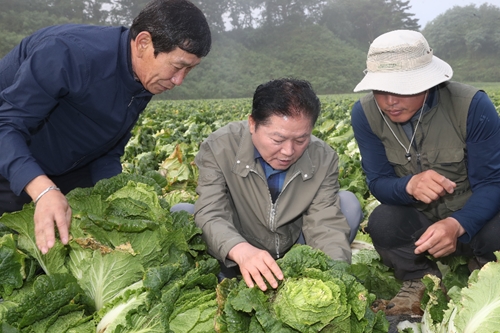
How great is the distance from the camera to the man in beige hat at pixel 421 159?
263 centimetres

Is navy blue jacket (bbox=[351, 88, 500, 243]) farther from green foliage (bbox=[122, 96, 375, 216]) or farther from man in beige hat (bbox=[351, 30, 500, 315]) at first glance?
green foliage (bbox=[122, 96, 375, 216])

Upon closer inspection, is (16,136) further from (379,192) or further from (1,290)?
(379,192)

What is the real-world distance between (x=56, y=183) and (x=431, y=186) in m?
2.39

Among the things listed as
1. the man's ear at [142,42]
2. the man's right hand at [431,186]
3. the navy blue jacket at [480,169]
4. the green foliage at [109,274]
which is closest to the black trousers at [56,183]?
the green foliage at [109,274]

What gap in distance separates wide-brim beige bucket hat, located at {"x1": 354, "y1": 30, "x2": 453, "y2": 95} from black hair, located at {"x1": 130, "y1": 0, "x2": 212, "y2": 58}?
35.1 inches

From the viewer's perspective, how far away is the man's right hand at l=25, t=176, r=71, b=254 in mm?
1972

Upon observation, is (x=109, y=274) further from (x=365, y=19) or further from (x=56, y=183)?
(x=365, y=19)

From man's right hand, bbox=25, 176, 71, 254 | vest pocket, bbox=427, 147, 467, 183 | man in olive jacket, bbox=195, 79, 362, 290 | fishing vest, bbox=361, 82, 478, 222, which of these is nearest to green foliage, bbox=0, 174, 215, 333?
man's right hand, bbox=25, 176, 71, 254

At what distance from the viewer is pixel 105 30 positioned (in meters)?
2.65

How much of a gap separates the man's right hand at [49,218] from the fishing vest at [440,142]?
1.88 meters

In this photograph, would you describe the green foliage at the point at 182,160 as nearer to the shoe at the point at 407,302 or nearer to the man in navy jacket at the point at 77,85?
the man in navy jacket at the point at 77,85

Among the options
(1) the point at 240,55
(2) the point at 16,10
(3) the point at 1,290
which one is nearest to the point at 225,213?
(3) the point at 1,290

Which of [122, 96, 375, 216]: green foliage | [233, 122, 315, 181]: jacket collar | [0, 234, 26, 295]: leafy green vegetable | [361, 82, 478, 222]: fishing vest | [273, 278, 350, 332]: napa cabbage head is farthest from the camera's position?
[122, 96, 375, 216]: green foliage

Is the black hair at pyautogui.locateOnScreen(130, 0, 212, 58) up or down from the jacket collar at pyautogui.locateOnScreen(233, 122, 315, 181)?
up
